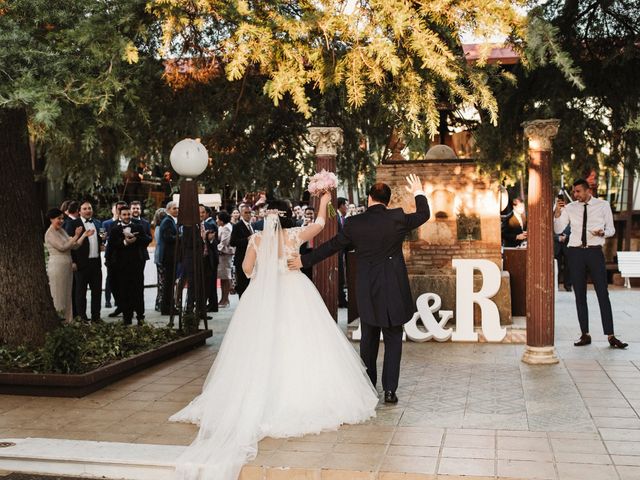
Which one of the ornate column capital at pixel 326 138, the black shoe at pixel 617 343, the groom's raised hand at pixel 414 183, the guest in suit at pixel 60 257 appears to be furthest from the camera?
the guest in suit at pixel 60 257

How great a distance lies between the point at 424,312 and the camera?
10.4 m

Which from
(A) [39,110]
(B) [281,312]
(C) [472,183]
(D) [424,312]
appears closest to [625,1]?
(C) [472,183]

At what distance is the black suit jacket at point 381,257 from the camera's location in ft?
22.6

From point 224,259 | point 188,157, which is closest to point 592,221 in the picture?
point 188,157

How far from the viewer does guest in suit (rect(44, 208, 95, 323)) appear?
11148 millimetres

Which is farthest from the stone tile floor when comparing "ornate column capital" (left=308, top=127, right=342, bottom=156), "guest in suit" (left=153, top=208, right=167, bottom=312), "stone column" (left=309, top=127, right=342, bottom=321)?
"guest in suit" (left=153, top=208, right=167, bottom=312)

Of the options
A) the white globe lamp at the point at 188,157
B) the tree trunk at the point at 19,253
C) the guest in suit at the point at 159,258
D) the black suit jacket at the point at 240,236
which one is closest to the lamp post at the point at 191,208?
the white globe lamp at the point at 188,157

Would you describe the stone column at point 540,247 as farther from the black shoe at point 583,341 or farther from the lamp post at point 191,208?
the lamp post at point 191,208

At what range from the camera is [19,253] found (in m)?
8.47

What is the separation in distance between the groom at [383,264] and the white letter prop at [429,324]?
336 cm

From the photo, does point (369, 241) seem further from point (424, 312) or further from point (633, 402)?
point (424, 312)

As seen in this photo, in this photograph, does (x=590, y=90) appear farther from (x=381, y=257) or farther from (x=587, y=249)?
(x=381, y=257)

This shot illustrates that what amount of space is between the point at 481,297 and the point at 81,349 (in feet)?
17.2

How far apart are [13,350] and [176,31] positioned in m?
4.01
